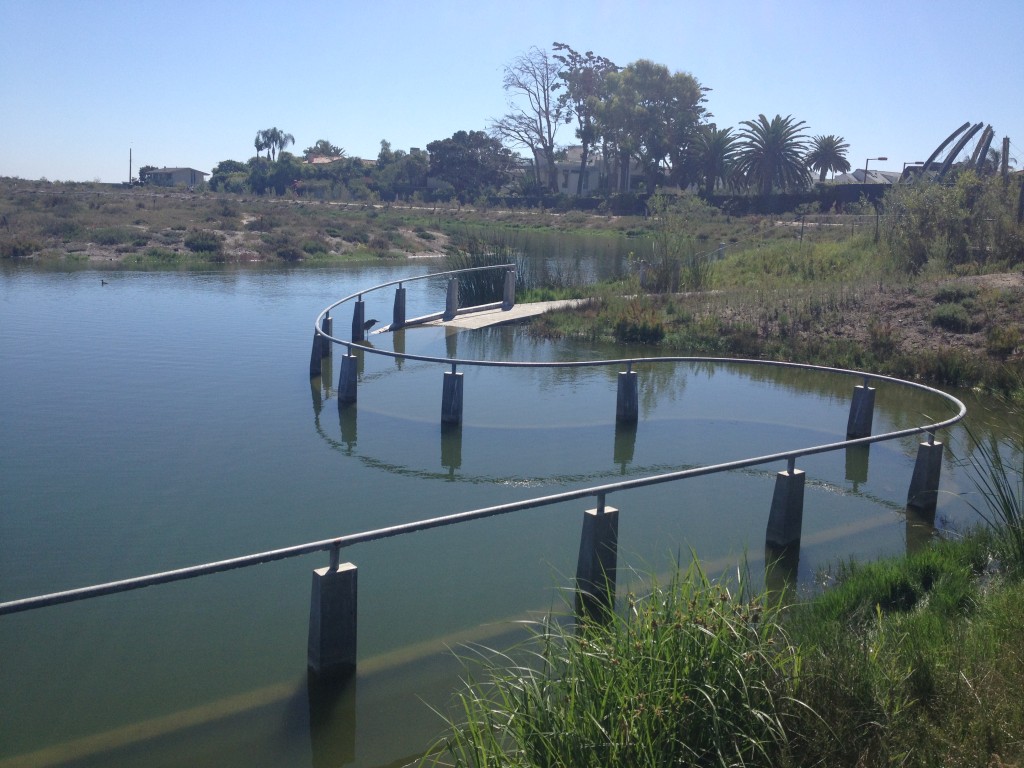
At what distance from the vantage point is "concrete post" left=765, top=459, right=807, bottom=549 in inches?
309

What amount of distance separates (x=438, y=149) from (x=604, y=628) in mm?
86963

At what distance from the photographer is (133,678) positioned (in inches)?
234

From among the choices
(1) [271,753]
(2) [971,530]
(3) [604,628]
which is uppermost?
(3) [604,628]

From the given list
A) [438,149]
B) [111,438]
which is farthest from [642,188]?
[111,438]

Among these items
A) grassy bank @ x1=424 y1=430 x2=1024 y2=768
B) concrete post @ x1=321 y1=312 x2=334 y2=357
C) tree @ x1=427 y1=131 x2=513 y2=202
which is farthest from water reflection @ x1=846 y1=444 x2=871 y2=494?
tree @ x1=427 y1=131 x2=513 y2=202

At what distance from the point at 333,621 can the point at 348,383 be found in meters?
7.92

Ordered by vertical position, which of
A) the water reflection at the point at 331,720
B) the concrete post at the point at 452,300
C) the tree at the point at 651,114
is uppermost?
the tree at the point at 651,114

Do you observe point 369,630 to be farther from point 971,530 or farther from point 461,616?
point 971,530

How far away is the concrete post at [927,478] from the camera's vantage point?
350 inches

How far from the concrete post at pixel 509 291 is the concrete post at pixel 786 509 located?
47.2 ft

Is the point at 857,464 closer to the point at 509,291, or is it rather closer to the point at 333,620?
the point at 333,620

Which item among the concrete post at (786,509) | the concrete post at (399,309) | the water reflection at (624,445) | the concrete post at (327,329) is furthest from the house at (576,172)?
the concrete post at (786,509)

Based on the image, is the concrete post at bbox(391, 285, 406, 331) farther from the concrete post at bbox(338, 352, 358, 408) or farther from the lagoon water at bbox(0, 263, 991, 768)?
the concrete post at bbox(338, 352, 358, 408)

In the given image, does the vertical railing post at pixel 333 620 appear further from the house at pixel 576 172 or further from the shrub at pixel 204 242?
the house at pixel 576 172
